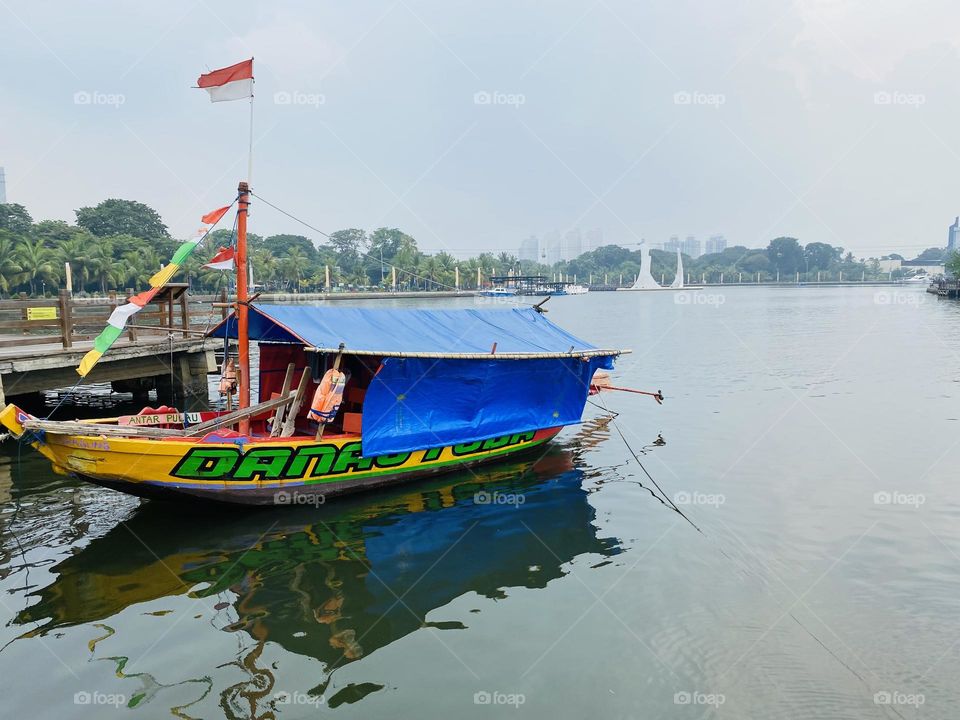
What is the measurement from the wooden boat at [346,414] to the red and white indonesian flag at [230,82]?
1461mm

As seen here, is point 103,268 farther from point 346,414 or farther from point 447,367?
point 447,367

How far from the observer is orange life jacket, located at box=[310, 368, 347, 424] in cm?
984

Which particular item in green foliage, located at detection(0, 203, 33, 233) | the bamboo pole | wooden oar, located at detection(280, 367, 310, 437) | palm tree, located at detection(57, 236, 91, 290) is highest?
green foliage, located at detection(0, 203, 33, 233)

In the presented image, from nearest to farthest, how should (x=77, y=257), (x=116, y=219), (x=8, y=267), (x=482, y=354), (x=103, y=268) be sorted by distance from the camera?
(x=482, y=354) < (x=8, y=267) < (x=77, y=257) < (x=103, y=268) < (x=116, y=219)

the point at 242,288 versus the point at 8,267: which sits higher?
the point at 8,267

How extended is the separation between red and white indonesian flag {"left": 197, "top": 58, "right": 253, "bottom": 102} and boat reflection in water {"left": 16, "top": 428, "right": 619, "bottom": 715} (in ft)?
22.6

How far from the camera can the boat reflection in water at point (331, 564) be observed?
7.27m

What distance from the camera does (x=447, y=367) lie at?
11.4m

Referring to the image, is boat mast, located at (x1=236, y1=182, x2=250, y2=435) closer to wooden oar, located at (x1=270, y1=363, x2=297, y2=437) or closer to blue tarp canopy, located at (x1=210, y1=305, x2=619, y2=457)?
blue tarp canopy, located at (x1=210, y1=305, x2=619, y2=457)

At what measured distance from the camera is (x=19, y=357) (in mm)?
14008


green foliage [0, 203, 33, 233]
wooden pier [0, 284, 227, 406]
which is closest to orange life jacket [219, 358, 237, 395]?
wooden pier [0, 284, 227, 406]

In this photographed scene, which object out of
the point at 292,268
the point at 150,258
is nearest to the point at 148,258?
the point at 150,258

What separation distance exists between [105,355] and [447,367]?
9.63m

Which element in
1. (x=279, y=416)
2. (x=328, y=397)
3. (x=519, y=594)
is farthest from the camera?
(x=279, y=416)
